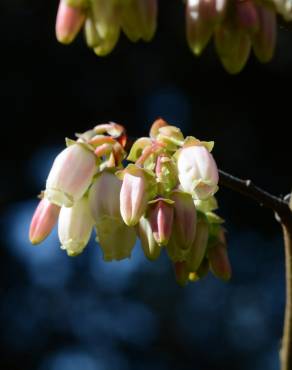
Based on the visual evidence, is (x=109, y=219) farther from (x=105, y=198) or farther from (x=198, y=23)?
(x=198, y=23)

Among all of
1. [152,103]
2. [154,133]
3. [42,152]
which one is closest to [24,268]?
[42,152]

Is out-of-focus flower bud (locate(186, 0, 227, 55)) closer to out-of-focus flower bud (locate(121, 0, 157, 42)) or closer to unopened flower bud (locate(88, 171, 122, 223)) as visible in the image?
out-of-focus flower bud (locate(121, 0, 157, 42))

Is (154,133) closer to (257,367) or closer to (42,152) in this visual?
(42,152)

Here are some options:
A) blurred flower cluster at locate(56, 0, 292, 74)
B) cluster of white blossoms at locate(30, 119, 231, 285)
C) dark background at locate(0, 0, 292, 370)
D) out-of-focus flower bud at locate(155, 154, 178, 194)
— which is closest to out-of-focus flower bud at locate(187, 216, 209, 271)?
cluster of white blossoms at locate(30, 119, 231, 285)

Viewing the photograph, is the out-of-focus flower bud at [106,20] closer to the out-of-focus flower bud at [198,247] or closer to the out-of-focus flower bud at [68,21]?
the out-of-focus flower bud at [68,21]

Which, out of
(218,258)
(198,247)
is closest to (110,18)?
(198,247)

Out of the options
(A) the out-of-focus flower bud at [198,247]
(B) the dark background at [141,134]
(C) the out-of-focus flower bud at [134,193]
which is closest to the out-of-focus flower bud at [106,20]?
(C) the out-of-focus flower bud at [134,193]
